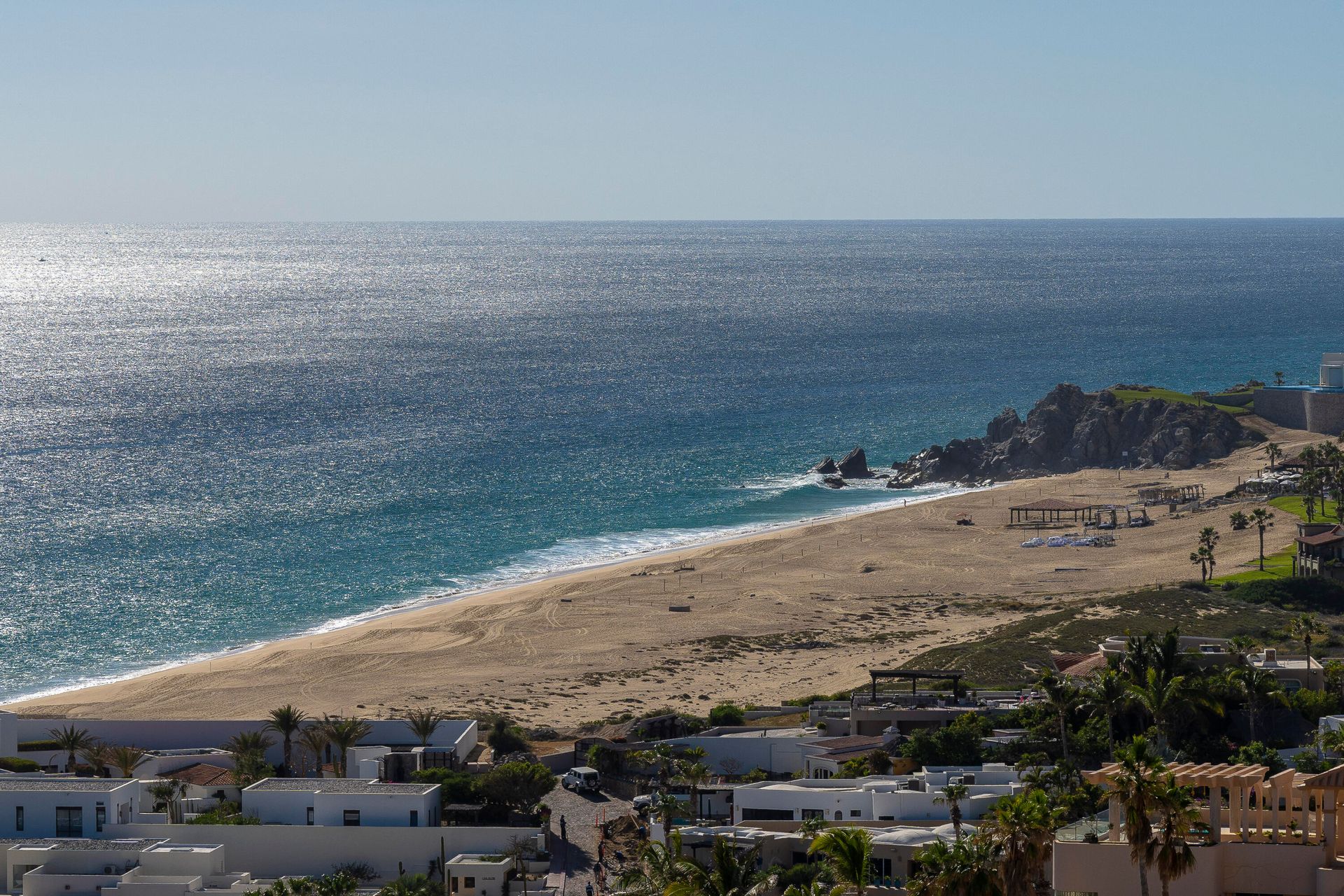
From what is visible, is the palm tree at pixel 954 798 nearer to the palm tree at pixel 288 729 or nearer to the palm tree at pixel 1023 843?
the palm tree at pixel 1023 843

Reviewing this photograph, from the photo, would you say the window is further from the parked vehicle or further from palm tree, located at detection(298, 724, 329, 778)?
the parked vehicle

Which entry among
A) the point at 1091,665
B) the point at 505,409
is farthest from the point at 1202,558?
the point at 505,409

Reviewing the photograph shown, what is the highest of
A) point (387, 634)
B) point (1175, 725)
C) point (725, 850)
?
point (725, 850)

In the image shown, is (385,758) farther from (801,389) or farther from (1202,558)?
(801,389)

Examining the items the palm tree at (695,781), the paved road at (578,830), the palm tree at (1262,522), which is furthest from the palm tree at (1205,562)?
the palm tree at (695,781)

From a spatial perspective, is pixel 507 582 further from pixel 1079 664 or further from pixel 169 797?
pixel 169 797
